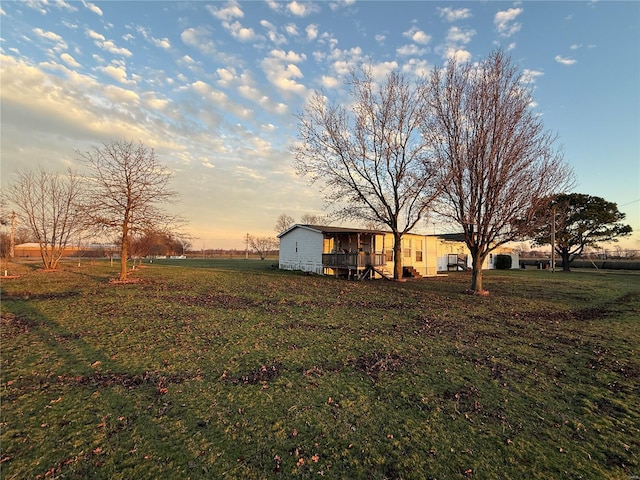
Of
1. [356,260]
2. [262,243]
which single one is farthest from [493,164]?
[262,243]

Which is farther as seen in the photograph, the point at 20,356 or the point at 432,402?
the point at 20,356

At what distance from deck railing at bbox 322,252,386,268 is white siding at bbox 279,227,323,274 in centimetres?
190

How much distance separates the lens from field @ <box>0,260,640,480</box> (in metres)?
3.26

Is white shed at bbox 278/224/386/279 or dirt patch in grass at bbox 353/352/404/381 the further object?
white shed at bbox 278/224/386/279

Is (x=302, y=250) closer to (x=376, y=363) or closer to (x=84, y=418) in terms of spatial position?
(x=376, y=363)

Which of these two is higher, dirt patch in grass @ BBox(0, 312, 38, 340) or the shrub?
the shrub

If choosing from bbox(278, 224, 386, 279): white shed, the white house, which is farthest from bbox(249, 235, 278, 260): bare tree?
bbox(278, 224, 386, 279): white shed

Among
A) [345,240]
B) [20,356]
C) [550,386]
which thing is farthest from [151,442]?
[345,240]

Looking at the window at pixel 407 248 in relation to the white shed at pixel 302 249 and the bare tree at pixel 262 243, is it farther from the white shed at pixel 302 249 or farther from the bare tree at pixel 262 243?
the bare tree at pixel 262 243

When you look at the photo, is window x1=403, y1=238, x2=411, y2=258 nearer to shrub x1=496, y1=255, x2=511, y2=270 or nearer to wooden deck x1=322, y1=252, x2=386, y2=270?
wooden deck x1=322, y1=252, x2=386, y2=270

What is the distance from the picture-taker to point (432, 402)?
4.58 metres

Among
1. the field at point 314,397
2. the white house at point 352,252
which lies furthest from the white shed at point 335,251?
the field at point 314,397

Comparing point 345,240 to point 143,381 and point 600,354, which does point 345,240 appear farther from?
point 143,381

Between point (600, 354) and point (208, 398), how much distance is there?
26.7ft
